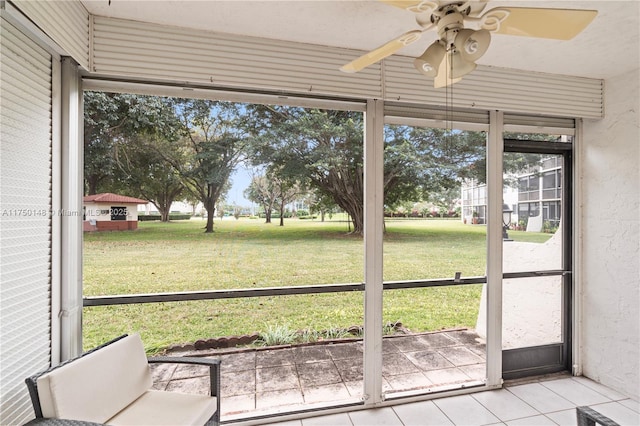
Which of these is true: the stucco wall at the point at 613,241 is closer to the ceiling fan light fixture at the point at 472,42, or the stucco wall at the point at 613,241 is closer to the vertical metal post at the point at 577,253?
the vertical metal post at the point at 577,253

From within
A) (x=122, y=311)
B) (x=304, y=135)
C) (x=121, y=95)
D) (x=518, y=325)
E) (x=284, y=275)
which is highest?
(x=121, y=95)

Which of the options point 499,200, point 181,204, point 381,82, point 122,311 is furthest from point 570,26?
point 122,311

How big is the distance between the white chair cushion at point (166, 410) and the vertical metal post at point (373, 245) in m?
1.16

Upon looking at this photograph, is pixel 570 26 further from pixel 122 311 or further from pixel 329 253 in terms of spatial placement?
pixel 122 311

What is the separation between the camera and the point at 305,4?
173 centimetres

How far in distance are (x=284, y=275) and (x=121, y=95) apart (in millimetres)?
1776

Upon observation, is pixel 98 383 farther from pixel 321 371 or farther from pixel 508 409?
pixel 508 409

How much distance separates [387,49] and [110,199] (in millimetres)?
2043

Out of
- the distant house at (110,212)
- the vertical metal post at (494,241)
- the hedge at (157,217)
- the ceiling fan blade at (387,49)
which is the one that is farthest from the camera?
the vertical metal post at (494,241)

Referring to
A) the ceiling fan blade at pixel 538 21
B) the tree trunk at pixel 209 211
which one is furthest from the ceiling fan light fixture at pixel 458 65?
the tree trunk at pixel 209 211

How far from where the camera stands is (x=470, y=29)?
126 centimetres

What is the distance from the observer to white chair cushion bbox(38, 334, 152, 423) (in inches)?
53.7

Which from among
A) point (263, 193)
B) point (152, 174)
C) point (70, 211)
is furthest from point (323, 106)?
point (70, 211)

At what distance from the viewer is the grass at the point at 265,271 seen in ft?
7.48
